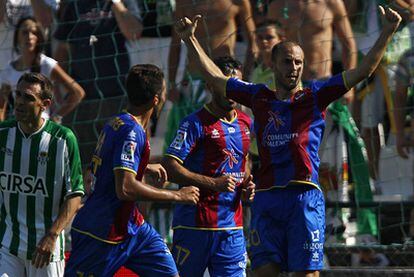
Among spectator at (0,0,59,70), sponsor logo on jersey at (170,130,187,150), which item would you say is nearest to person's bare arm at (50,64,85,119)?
spectator at (0,0,59,70)

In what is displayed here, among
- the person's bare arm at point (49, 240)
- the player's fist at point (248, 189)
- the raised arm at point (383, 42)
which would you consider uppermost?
the raised arm at point (383, 42)

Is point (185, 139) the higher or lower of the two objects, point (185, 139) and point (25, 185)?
the higher

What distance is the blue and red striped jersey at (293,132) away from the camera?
25.0 ft

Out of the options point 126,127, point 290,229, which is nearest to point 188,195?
point 126,127

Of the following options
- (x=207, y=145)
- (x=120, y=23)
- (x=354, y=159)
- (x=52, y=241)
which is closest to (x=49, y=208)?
(x=52, y=241)

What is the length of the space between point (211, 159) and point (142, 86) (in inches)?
48.3

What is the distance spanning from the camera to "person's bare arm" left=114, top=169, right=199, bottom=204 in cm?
709

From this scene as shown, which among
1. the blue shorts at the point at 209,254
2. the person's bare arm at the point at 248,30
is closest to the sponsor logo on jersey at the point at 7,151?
the blue shorts at the point at 209,254

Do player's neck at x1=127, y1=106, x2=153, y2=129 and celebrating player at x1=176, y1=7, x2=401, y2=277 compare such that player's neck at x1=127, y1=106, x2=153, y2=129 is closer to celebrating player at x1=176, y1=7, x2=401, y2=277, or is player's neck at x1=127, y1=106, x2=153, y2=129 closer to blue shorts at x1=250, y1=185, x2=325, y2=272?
celebrating player at x1=176, y1=7, x2=401, y2=277

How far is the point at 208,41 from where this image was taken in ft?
35.5

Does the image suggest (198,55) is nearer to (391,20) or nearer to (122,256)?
(391,20)

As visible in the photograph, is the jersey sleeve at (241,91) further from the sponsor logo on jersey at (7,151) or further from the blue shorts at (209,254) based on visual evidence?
the sponsor logo on jersey at (7,151)

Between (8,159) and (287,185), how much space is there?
182 centimetres

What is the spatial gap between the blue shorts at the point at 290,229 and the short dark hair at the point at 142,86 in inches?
41.4
